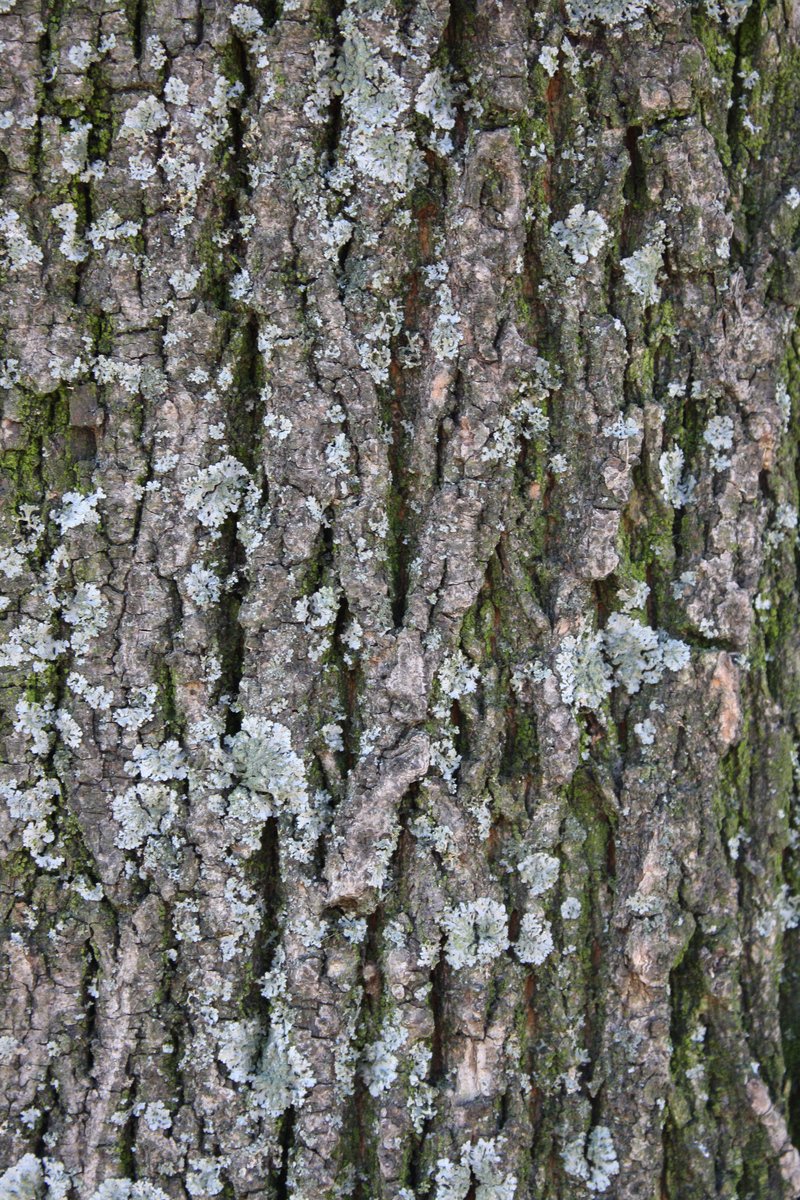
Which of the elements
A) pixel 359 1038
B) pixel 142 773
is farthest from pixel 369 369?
pixel 359 1038

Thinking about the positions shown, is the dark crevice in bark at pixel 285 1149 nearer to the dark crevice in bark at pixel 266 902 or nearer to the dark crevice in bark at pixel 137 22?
the dark crevice in bark at pixel 266 902

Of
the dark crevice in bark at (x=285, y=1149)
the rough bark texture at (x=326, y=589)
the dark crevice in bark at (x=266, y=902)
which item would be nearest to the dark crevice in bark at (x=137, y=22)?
the rough bark texture at (x=326, y=589)

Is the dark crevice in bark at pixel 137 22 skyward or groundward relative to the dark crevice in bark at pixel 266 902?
skyward

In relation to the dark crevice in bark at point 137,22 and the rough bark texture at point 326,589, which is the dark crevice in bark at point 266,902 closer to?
the rough bark texture at point 326,589

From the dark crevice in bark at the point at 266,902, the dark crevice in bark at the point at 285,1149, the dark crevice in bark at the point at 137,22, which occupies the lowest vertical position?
the dark crevice in bark at the point at 285,1149

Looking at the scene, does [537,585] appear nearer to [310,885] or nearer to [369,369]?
[369,369]

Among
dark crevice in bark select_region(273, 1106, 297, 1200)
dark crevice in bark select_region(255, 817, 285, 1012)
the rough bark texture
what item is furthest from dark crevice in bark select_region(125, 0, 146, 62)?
dark crevice in bark select_region(273, 1106, 297, 1200)

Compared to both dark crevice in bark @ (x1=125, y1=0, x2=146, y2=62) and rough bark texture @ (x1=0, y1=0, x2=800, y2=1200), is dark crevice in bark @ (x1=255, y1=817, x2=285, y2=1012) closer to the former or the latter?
rough bark texture @ (x1=0, y1=0, x2=800, y2=1200)

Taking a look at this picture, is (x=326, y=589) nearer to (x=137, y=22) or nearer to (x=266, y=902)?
(x=266, y=902)

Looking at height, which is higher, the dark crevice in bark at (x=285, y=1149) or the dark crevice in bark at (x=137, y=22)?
the dark crevice in bark at (x=137, y=22)
